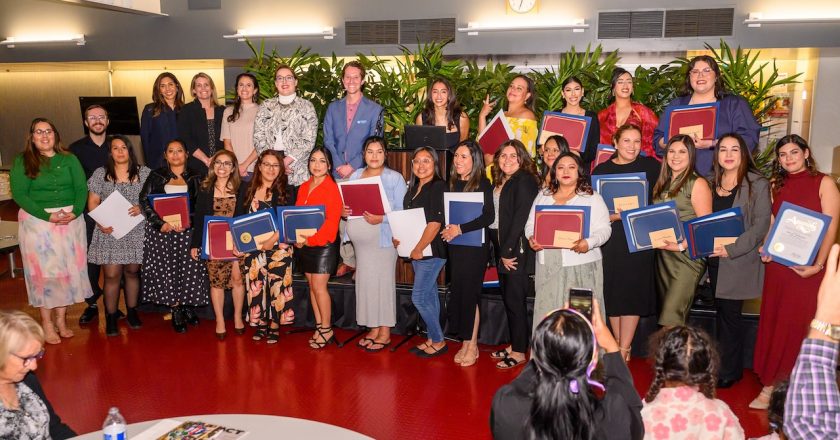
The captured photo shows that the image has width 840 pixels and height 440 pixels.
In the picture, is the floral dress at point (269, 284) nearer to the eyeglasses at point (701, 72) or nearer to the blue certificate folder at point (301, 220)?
the blue certificate folder at point (301, 220)

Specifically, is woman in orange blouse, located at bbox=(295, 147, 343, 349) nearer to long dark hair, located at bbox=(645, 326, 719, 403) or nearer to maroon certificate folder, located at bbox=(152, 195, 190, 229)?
maroon certificate folder, located at bbox=(152, 195, 190, 229)

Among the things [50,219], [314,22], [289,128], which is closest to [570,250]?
[289,128]

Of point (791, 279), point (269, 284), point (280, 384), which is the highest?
point (791, 279)

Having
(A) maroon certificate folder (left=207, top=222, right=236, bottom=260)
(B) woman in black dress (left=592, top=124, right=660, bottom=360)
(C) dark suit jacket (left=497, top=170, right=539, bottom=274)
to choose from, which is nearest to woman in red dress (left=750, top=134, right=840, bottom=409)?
(B) woman in black dress (left=592, top=124, right=660, bottom=360)

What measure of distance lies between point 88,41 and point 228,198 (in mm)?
7483

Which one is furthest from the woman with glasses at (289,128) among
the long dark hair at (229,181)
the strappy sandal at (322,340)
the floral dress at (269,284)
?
the strappy sandal at (322,340)

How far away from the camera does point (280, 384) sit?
4984mm

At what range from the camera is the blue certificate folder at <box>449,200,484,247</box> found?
16.7 ft

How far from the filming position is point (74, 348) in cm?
572

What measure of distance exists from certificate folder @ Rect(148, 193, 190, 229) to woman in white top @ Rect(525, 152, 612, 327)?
287cm

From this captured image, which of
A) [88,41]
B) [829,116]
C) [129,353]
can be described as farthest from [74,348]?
[829,116]

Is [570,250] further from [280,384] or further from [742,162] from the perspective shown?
[280,384]

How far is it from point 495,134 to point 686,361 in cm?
335

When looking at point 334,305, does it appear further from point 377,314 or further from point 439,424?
point 439,424
